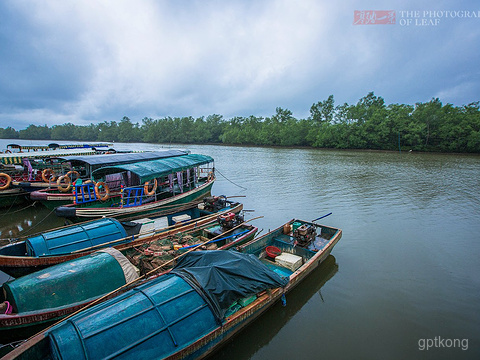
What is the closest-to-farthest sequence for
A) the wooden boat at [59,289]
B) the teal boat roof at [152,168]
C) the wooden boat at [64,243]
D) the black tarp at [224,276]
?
the wooden boat at [59,289], the black tarp at [224,276], the wooden boat at [64,243], the teal boat roof at [152,168]

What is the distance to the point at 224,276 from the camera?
216 inches

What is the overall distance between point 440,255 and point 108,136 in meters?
155

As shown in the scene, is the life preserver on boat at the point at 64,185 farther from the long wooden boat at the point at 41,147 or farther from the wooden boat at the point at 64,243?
the long wooden boat at the point at 41,147

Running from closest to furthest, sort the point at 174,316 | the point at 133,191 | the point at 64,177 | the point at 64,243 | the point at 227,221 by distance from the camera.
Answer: the point at 174,316
the point at 64,243
the point at 227,221
the point at 133,191
the point at 64,177

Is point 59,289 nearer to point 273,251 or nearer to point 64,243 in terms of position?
point 64,243

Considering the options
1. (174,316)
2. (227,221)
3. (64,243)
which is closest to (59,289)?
Answer: (64,243)

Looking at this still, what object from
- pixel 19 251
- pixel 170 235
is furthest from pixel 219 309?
pixel 19 251

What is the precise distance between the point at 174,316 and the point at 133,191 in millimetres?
10949

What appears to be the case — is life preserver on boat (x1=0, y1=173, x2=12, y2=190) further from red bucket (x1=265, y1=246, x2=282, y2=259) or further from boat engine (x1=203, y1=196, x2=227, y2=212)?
red bucket (x1=265, y1=246, x2=282, y2=259)

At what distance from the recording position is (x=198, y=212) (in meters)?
13.4

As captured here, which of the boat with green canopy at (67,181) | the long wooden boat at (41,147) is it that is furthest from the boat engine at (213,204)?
the long wooden boat at (41,147)

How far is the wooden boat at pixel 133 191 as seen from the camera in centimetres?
1158

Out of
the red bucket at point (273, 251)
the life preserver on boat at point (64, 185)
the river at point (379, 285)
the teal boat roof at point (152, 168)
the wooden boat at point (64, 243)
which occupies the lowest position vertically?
the river at point (379, 285)

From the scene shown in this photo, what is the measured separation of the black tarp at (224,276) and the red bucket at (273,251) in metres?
2.35
